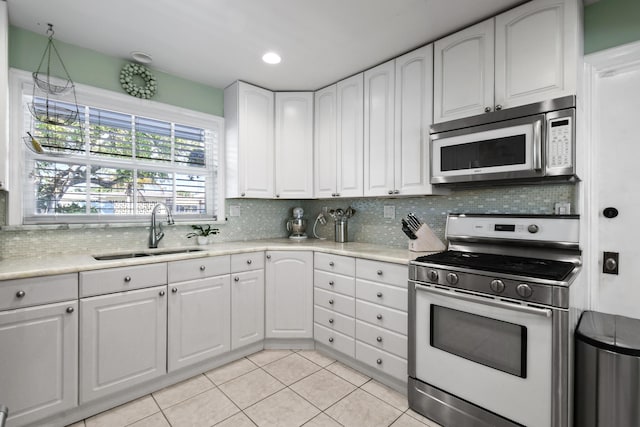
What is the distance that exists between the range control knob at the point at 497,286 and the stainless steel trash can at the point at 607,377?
481 mm

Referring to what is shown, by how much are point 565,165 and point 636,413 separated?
1.19 meters

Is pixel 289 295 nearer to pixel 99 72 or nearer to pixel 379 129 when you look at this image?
pixel 379 129

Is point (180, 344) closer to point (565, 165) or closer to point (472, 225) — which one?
point (472, 225)

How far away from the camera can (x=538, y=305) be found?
1.43m

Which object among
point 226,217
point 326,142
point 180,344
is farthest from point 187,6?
point 180,344

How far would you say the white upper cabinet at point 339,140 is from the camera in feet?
8.95

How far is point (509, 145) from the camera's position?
1820 mm

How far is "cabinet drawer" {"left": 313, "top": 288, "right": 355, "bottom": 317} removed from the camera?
94.6 inches

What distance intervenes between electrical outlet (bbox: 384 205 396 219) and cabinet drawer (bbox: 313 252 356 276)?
685 millimetres

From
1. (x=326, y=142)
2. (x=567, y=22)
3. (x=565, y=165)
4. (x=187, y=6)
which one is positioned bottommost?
(x=565, y=165)

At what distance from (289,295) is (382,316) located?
2.91ft

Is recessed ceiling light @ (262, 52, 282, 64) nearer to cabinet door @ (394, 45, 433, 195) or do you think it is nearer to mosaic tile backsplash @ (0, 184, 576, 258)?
cabinet door @ (394, 45, 433, 195)

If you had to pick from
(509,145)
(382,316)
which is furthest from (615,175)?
(382,316)

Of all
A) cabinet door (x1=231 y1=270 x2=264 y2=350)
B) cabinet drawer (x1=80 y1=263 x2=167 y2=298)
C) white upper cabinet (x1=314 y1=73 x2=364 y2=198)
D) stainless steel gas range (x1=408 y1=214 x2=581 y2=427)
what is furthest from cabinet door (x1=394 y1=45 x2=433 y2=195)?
cabinet drawer (x1=80 y1=263 x2=167 y2=298)
